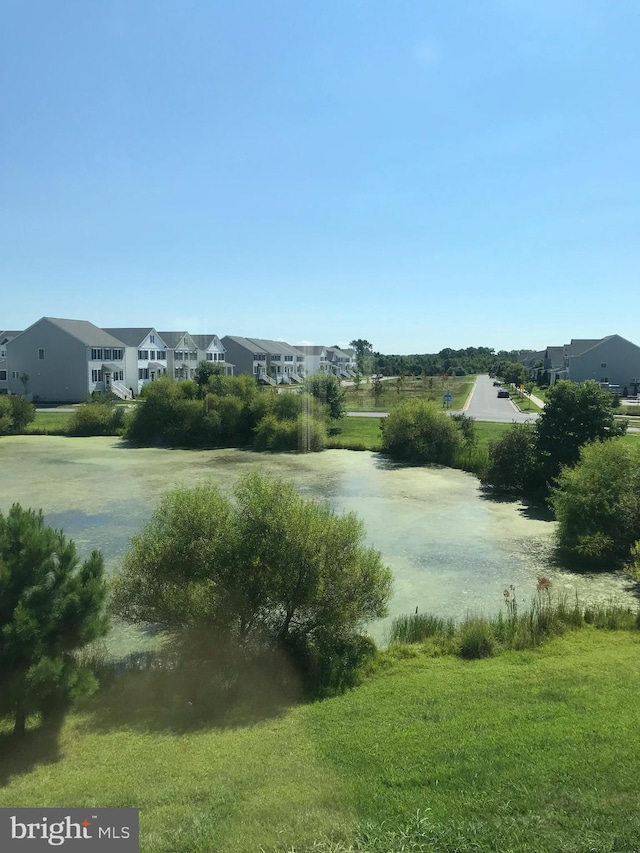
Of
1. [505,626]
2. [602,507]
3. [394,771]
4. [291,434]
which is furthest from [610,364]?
[394,771]

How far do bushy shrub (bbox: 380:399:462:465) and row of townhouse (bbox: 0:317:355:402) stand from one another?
32.3 m

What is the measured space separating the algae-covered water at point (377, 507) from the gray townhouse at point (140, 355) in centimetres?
2518

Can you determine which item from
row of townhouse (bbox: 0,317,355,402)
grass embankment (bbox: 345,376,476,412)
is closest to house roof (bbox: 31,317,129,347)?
row of townhouse (bbox: 0,317,355,402)

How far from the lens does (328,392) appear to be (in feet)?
153

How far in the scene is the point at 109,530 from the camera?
22.0m

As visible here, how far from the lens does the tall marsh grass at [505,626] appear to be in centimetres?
1256

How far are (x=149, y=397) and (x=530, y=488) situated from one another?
2769 centimetres

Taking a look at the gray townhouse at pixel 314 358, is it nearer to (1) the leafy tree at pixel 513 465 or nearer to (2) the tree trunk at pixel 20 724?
(1) the leafy tree at pixel 513 465

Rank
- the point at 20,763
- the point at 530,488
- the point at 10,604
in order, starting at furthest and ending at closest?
the point at 530,488
the point at 10,604
the point at 20,763

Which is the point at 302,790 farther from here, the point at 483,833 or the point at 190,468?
the point at 190,468

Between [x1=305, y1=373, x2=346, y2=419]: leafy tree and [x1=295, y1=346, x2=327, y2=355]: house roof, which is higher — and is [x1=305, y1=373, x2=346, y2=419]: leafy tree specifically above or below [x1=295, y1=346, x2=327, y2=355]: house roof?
below

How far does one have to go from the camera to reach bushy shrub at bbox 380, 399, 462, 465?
118ft

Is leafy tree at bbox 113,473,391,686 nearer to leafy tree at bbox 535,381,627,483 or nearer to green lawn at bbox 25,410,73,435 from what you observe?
leafy tree at bbox 535,381,627,483

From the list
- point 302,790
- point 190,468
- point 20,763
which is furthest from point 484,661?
point 190,468
